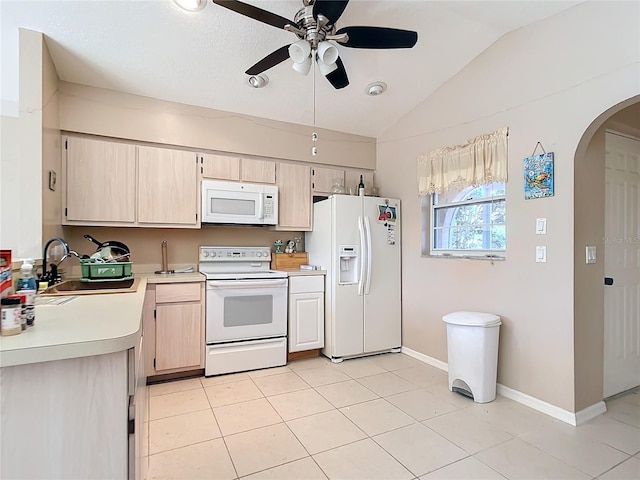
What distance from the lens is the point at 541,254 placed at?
246 centimetres

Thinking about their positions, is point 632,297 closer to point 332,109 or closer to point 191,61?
point 332,109

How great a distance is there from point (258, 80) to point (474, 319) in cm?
268

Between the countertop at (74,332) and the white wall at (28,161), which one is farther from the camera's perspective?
the white wall at (28,161)

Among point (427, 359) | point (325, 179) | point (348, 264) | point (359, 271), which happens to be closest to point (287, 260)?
point (348, 264)

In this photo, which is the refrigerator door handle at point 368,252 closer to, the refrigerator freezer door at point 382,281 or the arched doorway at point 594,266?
the refrigerator freezer door at point 382,281

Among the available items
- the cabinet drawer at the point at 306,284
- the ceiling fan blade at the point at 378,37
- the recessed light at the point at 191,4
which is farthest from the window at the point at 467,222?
the recessed light at the point at 191,4

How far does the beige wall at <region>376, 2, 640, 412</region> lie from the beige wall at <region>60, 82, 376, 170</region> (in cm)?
121

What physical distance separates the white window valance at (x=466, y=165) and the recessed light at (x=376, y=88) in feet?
2.52

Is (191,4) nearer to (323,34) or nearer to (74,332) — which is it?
(323,34)

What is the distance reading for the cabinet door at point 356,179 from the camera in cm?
402

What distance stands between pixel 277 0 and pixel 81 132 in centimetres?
194

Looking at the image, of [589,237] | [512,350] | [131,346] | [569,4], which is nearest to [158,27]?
[131,346]

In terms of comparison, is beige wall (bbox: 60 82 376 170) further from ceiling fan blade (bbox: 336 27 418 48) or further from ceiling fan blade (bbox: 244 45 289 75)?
ceiling fan blade (bbox: 336 27 418 48)

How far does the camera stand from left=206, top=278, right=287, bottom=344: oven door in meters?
3.03
